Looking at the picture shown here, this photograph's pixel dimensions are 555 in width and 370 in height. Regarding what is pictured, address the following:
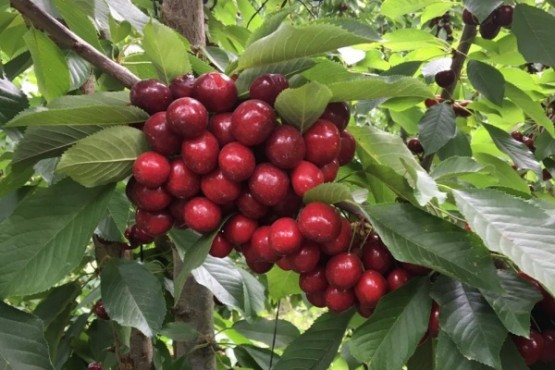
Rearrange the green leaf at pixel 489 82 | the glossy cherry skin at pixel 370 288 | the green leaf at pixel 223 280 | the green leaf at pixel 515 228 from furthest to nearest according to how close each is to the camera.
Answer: the green leaf at pixel 489 82 → the green leaf at pixel 223 280 → the glossy cherry skin at pixel 370 288 → the green leaf at pixel 515 228

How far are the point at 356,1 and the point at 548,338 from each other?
2551mm

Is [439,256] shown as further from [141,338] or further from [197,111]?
[141,338]

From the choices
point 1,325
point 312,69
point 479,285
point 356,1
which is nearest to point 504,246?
point 479,285

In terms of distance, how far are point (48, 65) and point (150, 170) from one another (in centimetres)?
38

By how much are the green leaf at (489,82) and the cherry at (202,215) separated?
0.79 meters

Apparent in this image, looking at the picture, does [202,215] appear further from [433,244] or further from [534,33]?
[534,33]

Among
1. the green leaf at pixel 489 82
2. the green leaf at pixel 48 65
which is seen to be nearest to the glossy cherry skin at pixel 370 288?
the green leaf at pixel 48 65

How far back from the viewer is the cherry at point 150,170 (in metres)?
0.59

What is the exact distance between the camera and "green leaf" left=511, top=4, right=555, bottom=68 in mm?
1039

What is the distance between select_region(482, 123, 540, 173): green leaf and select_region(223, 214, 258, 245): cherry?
2.74 ft

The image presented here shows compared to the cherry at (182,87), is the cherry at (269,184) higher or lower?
lower

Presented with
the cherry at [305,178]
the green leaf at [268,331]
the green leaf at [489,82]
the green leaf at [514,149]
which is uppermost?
the cherry at [305,178]

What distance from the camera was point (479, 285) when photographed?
53cm

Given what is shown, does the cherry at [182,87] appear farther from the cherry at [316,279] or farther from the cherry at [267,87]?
the cherry at [316,279]
